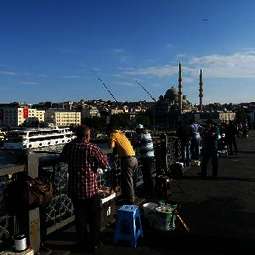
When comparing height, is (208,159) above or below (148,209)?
above

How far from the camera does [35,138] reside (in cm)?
8600

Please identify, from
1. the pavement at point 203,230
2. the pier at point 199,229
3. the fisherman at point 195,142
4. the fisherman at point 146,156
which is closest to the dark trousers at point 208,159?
the pavement at point 203,230

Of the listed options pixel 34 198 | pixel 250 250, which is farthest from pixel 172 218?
pixel 34 198

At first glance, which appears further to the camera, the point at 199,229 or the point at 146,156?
the point at 146,156

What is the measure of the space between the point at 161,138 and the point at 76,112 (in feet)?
605

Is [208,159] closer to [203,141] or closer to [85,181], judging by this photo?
[203,141]

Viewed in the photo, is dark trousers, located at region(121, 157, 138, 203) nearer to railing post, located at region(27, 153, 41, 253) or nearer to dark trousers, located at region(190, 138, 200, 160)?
railing post, located at region(27, 153, 41, 253)

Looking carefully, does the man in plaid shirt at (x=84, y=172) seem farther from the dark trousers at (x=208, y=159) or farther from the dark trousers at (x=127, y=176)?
the dark trousers at (x=208, y=159)

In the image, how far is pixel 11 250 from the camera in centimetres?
537

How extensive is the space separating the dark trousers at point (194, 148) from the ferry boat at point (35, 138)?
66.4 m

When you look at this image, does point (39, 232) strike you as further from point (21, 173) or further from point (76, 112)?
point (76, 112)

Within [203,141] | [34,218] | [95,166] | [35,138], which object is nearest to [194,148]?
[203,141]

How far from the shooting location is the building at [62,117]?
623ft

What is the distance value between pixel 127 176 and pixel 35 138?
7954cm
